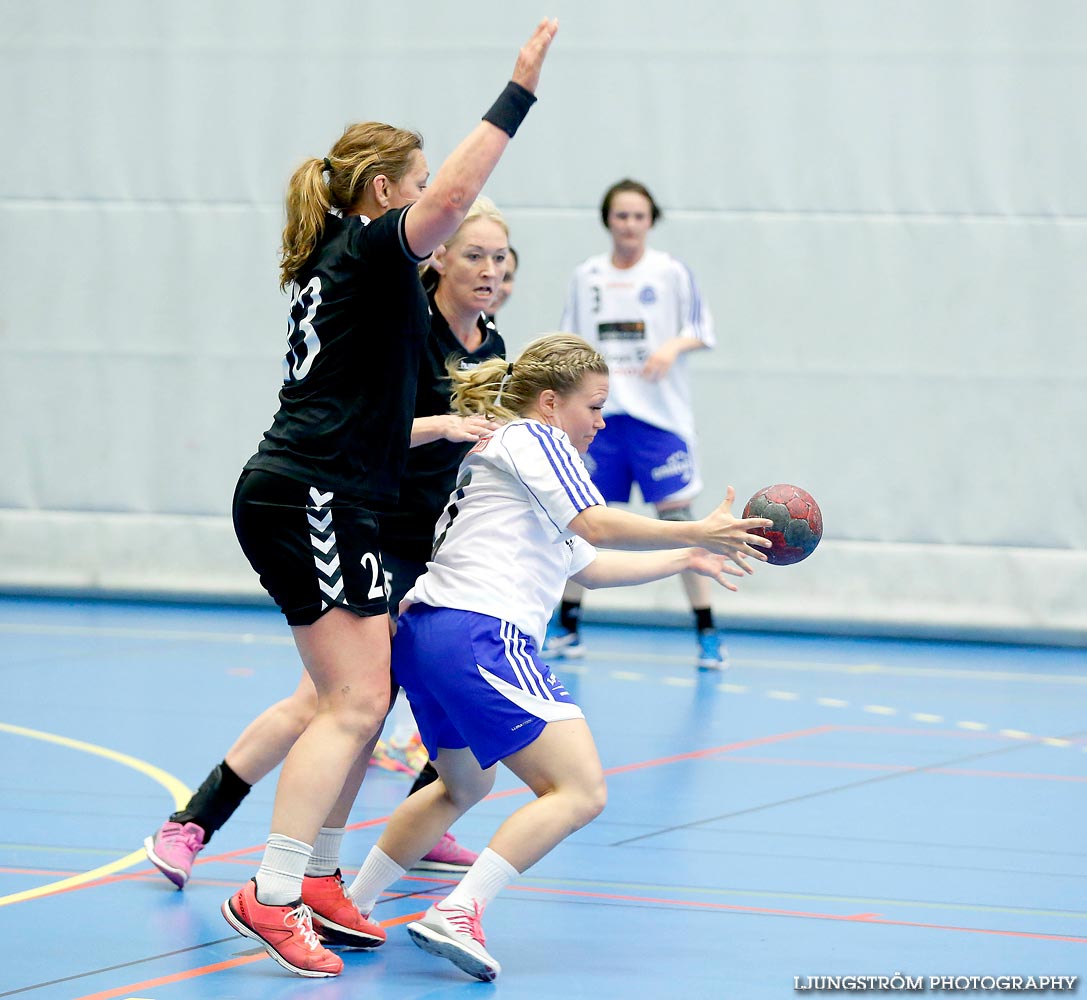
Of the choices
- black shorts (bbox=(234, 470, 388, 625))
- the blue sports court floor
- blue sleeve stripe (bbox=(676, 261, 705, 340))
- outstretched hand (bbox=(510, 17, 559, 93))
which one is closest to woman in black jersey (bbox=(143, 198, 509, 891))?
the blue sports court floor

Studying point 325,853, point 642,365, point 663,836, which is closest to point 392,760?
point 663,836

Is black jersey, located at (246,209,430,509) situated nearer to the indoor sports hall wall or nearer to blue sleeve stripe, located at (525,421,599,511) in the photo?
blue sleeve stripe, located at (525,421,599,511)

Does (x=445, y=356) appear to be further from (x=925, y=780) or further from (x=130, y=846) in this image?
(x=925, y=780)

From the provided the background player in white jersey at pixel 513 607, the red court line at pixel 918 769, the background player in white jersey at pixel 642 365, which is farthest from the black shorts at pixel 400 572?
the background player in white jersey at pixel 642 365

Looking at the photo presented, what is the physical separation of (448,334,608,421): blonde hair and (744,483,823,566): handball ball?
1.59 feet

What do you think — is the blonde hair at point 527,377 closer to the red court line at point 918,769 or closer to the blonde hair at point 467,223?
the blonde hair at point 467,223

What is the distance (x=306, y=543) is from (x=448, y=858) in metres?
1.31

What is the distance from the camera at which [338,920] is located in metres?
3.88

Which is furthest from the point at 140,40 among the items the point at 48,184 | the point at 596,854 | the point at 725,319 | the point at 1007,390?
the point at 596,854

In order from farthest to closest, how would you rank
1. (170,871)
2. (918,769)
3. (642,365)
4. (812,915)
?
(642,365) < (918,769) < (170,871) < (812,915)

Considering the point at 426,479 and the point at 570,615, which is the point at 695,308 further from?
the point at 426,479

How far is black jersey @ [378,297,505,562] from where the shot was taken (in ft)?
15.4

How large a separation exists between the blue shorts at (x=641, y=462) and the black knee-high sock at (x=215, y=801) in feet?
14.5

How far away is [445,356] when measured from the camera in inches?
188
